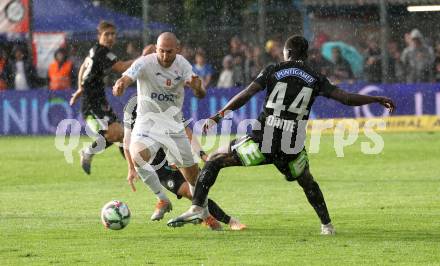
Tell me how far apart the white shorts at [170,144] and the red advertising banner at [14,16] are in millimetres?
16634

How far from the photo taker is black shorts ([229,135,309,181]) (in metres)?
11.4

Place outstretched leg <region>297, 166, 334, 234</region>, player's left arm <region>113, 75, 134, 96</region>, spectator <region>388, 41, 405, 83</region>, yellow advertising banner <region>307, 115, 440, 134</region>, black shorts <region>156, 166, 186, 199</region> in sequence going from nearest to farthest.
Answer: outstretched leg <region>297, 166, 334, 234</region> → player's left arm <region>113, 75, 134, 96</region> → black shorts <region>156, 166, 186, 199</region> → yellow advertising banner <region>307, 115, 440, 134</region> → spectator <region>388, 41, 405, 83</region>

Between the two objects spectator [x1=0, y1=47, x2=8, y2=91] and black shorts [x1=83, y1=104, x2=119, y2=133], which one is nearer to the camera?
black shorts [x1=83, y1=104, x2=119, y2=133]

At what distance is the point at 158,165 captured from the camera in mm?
13102

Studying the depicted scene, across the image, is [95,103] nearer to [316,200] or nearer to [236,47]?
[316,200]

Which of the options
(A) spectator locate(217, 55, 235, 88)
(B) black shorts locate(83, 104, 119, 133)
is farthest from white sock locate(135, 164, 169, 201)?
(A) spectator locate(217, 55, 235, 88)

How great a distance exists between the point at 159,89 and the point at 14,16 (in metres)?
17.1

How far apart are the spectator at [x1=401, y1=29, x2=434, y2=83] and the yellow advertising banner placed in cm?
107

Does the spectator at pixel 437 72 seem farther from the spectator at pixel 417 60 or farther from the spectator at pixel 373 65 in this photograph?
the spectator at pixel 373 65

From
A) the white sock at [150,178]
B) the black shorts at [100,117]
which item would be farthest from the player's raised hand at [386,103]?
the black shorts at [100,117]

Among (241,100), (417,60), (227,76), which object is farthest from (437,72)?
(241,100)

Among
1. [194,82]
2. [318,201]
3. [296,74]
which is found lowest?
[318,201]

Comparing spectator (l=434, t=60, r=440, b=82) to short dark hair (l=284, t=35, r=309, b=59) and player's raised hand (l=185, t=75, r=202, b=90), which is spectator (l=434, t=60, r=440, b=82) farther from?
short dark hair (l=284, t=35, r=309, b=59)

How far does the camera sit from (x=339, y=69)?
90.2ft
